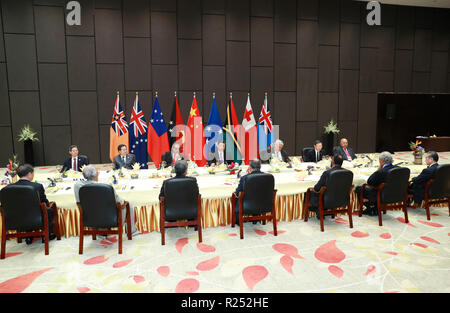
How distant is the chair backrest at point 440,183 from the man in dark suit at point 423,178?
0.08 m

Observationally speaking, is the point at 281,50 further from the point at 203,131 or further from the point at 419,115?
the point at 419,115

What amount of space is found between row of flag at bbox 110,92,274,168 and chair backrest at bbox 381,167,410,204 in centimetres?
376

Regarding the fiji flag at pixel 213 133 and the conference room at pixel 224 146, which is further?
the fiji flag at pixel 213 133

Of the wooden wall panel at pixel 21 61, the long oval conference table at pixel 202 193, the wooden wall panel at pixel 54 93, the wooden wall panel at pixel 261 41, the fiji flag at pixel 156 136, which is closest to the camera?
the long oval conference table at pixel 202 193

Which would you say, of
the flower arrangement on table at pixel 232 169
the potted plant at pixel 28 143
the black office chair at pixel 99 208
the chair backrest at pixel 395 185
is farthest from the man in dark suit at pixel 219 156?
the potted plant at pixel 28 143

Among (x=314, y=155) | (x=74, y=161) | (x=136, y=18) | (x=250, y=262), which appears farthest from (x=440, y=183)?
(x=136, y=18)

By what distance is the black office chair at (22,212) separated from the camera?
409 centimetres

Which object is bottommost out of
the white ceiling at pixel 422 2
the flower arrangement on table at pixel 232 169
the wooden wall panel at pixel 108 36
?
the flower arrangement on table at pixel 232 169

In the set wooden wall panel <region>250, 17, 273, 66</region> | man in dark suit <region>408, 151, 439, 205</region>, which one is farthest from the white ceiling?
man in dark suit <region>408, 151, 439, 205</region>

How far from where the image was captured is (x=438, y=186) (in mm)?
5625

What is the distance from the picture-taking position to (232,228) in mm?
5250

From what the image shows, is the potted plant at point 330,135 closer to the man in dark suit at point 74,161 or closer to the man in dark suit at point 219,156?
the man in dark suit at point 219,156

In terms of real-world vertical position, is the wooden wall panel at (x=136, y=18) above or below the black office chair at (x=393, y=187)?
above

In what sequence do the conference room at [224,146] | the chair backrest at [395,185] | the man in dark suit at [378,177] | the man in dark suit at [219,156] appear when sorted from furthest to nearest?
the man in dark suit at [219,156], the man in dark suit at [378,177], the chair backrest at [395,185], the conference room at [224,146]
